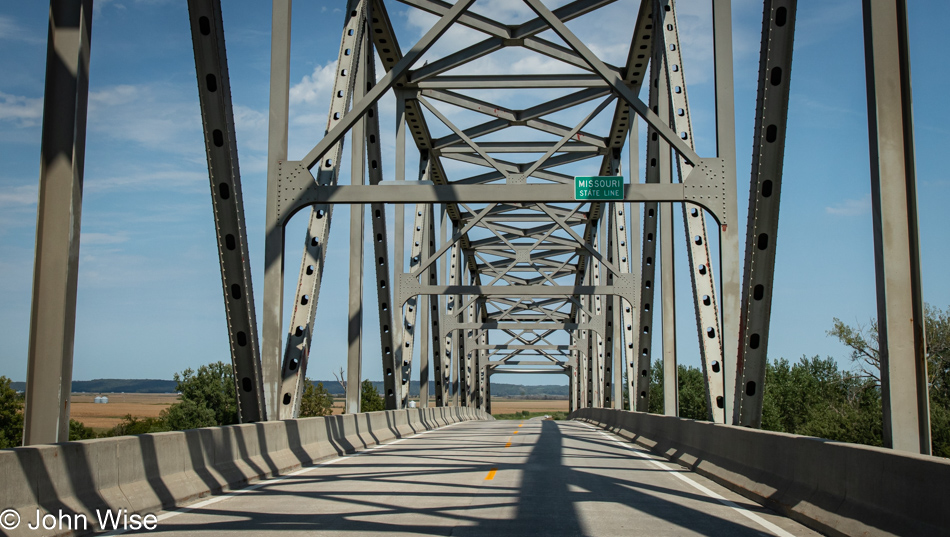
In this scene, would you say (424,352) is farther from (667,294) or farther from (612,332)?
(667,294)

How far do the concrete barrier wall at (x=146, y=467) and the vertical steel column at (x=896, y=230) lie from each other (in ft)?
19.6

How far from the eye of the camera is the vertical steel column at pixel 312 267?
44.3ft

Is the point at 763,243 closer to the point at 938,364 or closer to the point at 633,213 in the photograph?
the point at 633,213

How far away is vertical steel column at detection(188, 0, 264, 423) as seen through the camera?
35.2 feet

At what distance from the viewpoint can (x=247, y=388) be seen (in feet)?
38.1

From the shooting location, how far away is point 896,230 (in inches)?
268

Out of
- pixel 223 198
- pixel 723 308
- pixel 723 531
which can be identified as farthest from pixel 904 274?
pixel 223 198

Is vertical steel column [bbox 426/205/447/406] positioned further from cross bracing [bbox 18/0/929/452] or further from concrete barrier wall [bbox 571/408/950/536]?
concrete barrier wall [bbox 571/408/950/536]

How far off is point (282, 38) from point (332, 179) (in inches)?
98.2

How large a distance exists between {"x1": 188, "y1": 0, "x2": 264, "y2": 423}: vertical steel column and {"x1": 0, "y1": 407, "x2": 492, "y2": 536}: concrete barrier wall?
52.0 inches

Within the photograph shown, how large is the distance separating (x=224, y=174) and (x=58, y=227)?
362 centimetres

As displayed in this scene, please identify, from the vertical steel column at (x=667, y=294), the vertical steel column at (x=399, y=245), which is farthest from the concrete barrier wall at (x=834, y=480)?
the vertical steel column at (x=399, y=245)


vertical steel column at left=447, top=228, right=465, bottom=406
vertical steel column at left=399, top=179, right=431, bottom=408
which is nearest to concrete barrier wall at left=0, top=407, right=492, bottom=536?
vertical steel column at left=399, top=179, right=431, bottom=408

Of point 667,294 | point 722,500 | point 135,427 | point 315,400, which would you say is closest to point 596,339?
point 667,294
